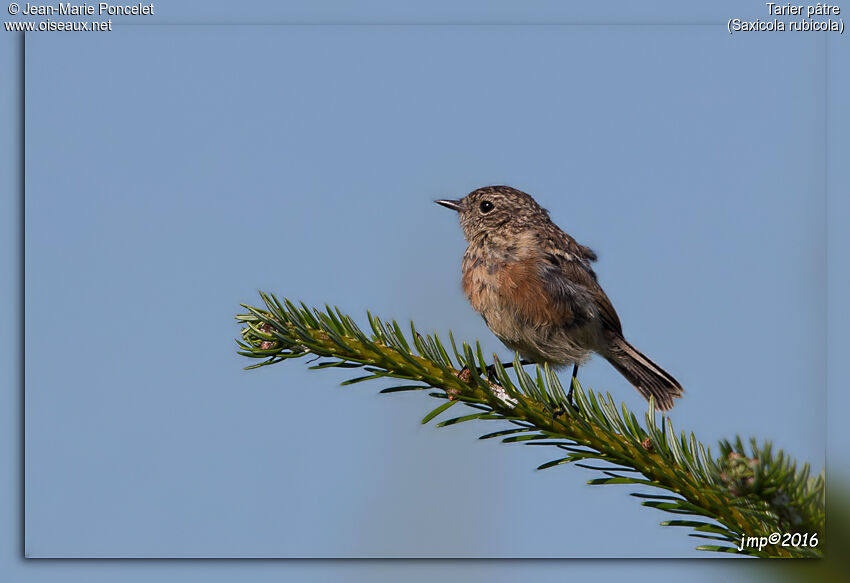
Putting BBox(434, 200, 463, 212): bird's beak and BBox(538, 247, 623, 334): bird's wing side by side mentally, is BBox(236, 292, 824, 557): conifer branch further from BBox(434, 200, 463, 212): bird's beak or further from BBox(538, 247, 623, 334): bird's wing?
BBox(434, 200, 463, 212): bird's beak

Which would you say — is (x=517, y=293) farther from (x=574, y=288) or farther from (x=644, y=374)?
(x=644, y=374)

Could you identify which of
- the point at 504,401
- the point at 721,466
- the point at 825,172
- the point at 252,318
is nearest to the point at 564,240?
the point at 825,172

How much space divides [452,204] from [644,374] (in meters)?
1.76

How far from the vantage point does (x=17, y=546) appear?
4.42 metres

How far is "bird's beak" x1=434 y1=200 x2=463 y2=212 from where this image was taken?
5966 mm

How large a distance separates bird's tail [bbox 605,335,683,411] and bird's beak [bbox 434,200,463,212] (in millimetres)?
1407

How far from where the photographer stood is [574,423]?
349 centimetres

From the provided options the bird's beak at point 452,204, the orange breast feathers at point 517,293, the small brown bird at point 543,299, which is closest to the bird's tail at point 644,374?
the small brown bird at point 543,299

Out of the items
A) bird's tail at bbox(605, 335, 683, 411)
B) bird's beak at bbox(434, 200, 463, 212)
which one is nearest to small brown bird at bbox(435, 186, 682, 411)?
bird's tail at bbox(605, 335, 683, 411)

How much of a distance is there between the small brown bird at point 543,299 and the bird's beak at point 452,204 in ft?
0.74

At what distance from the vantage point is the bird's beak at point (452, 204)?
5.97 meters

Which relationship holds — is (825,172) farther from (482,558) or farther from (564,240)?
(482,558)

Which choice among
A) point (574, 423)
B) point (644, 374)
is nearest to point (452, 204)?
point (644, 374)

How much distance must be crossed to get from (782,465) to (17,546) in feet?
12.2
